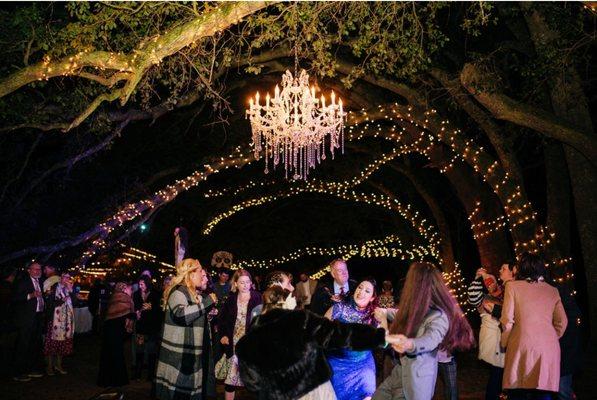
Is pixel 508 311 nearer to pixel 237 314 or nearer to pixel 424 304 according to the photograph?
pixel 424 304

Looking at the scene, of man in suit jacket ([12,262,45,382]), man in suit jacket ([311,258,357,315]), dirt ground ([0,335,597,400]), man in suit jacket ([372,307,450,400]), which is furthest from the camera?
man in suit jacket ([12,262,45,382])

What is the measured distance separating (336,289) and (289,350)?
12.8 feet

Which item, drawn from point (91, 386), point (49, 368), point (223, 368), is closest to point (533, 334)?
point (223, 368)

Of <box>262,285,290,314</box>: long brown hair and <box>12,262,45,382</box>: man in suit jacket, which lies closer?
<box>262,285,290,314</box>: long brown hair

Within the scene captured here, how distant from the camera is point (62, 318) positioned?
38.3 feet

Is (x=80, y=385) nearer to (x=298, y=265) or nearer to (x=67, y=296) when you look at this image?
(x=67, y=296)

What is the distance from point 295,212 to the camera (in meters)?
35.2

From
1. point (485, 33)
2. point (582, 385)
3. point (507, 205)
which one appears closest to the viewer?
point (582, 385)

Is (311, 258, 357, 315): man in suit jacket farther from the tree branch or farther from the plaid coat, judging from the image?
the tree branch

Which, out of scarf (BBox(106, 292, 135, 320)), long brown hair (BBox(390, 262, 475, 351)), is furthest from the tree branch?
scarf (BBox(106, 292, 135, 320))

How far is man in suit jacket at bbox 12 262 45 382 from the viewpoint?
10.9 m

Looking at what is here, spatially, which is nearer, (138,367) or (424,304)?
(424,304)

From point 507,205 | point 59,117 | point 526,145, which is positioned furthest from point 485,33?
point 59,117

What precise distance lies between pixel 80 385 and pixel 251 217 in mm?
23805
